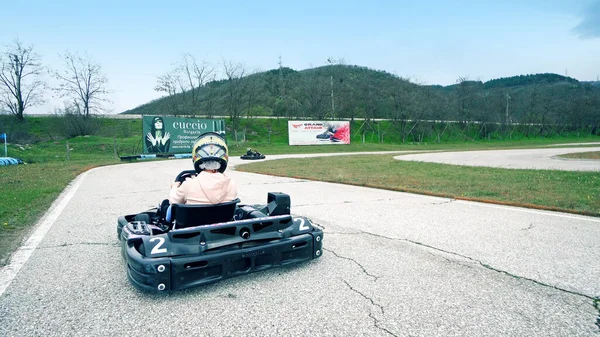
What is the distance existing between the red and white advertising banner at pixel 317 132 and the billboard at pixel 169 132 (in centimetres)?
1295

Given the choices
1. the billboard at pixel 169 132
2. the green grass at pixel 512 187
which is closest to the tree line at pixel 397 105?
the billboard at pixel 169 132

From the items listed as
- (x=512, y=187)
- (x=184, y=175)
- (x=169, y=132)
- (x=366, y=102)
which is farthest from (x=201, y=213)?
(x=366, y=102)

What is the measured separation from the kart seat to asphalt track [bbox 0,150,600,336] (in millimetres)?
622

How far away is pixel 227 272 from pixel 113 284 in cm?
114

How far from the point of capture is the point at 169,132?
28.1m

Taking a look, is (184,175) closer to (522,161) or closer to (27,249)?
(27,249)

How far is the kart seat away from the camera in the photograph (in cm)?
350

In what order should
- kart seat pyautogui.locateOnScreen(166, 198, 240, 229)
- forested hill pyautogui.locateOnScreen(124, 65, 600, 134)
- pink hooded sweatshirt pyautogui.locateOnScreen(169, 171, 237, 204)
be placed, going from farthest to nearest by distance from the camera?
forested hill pyautogui.locateOnScreen(124, 65, 600, 134) < pink hooded sweatshirt pyautogui.locateOnScreen(169, 171, 237, 204) < kart seat pyautogui.locateOnScreen(166, 198, 240, 229)

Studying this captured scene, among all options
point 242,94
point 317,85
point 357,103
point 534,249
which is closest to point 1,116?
point 242,94

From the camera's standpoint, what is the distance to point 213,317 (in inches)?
108

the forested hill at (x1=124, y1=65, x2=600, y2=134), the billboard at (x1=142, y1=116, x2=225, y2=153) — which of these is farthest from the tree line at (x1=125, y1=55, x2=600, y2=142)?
the billboard at (x1=142, y1=116, x2=225, y2=153)

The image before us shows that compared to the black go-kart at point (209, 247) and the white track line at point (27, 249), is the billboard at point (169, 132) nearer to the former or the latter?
the white track line at point (27, 249)

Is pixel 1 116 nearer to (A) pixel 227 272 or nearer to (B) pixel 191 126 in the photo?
(B) pixel 191 126

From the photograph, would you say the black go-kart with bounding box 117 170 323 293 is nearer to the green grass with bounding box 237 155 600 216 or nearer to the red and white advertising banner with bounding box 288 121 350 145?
the green grass with bounding box 237 155 600 216
